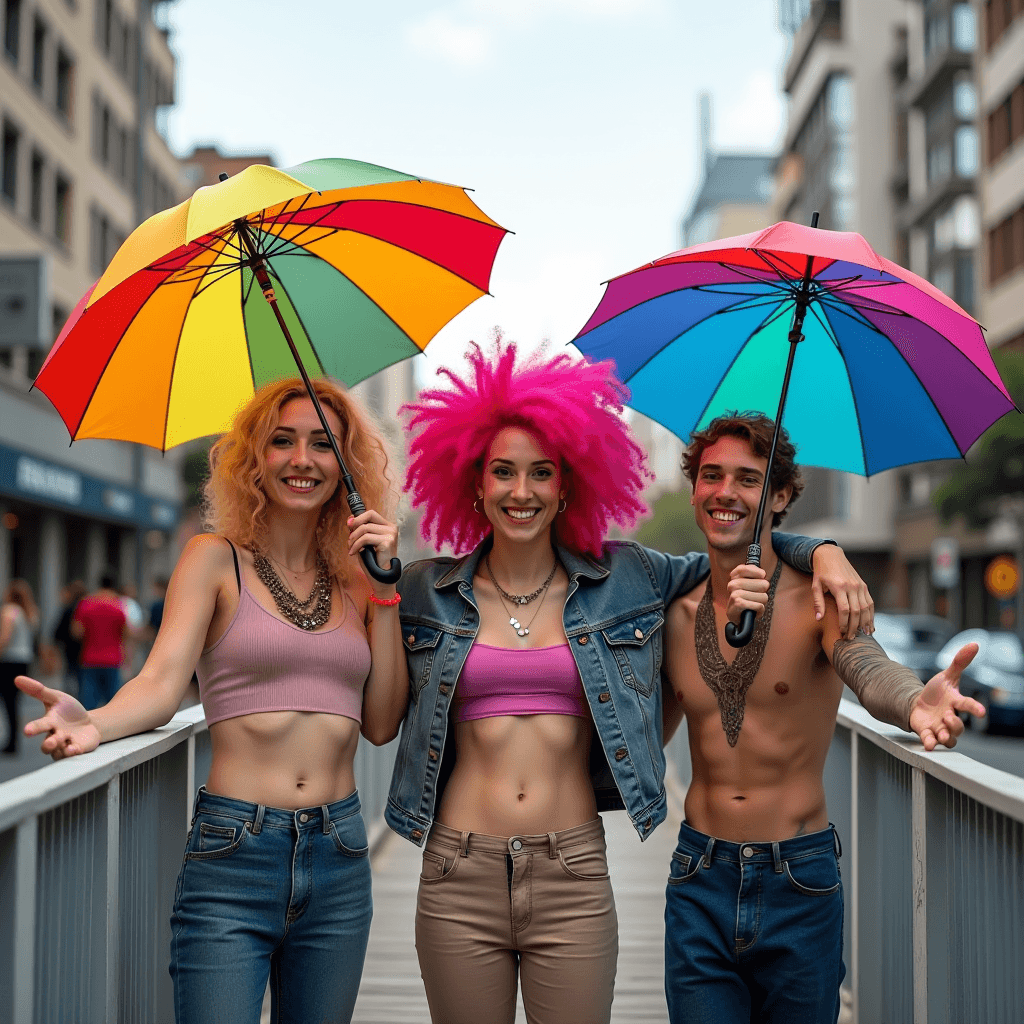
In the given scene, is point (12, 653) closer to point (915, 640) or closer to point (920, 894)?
point (920, 894)

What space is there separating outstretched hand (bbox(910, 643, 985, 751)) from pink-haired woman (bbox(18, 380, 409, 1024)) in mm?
1275

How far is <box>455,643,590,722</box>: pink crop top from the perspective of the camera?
334cm

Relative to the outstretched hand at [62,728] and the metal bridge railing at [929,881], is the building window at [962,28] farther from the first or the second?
the outstretched hand at [62,728]

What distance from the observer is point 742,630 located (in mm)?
3316

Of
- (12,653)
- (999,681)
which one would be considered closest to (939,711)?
(12,653)

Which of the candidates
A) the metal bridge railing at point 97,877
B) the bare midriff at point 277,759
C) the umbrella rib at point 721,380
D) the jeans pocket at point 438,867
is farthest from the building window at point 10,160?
the jeans pocket at point 438,867

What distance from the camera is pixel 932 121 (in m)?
44.2

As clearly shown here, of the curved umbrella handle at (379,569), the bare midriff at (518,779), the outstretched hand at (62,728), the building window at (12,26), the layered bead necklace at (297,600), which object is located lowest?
the bare midriff at (518,779)

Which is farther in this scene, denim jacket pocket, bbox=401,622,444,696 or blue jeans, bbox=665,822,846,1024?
denim jacket pocket, bbox=401,622,444,696

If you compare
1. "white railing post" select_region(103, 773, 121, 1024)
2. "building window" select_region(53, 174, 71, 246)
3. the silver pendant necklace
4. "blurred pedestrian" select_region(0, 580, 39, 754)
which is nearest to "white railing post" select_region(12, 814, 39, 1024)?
"white railing post" select_region(103, 773, 121, 1024)

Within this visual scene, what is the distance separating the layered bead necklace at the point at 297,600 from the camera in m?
3.40

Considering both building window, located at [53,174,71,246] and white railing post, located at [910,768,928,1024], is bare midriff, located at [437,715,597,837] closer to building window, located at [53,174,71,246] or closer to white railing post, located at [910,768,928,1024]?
white railing post, located at [910,768,928,1024]

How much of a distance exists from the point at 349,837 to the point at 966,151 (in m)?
42.0

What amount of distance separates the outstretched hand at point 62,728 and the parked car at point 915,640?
661 inches
